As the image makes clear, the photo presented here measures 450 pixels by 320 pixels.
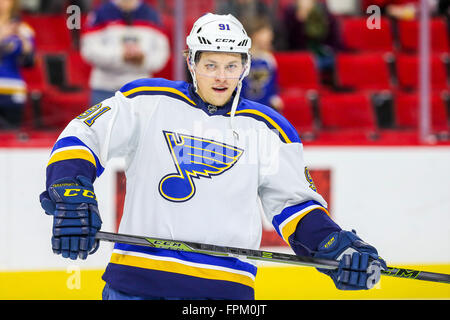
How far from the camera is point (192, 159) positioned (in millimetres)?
2195

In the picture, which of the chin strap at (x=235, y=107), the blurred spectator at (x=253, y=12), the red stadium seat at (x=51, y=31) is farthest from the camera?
the red stadium seat at (x=51, y=31)

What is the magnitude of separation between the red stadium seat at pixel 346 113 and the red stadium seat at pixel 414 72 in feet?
2.09

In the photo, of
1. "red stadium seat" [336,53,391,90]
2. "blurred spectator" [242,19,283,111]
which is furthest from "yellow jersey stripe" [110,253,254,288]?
"red stadium seat" [336,53,391,90]

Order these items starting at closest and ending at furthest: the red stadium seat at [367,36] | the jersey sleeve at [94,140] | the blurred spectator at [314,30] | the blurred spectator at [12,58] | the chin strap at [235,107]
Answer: the jersey sleeve at [94,140]
the chin strap at [235,107]
the blurred spectator at [12,58]
the blurred spectator at [314,30]
the red stadium seat at [367,36]

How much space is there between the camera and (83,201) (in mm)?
2023

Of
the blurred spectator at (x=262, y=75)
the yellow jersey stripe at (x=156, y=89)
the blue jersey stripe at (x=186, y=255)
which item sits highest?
the blurred spectator at (x=262, y=75)

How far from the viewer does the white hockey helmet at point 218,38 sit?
86.7 inches

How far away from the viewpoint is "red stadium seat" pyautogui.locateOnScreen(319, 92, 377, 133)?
15.4 ft

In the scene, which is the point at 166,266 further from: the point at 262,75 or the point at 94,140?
the point at 262,75

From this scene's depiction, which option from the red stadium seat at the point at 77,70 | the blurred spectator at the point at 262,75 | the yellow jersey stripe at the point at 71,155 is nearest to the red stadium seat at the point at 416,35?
the blurred spectator at the point at 262,75

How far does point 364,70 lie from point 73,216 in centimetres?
363

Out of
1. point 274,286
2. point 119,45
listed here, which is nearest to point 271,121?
point 274,286

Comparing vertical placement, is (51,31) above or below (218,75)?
above

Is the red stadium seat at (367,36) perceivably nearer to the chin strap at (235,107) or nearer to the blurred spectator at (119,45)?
the blurred spectator at (119,45)
